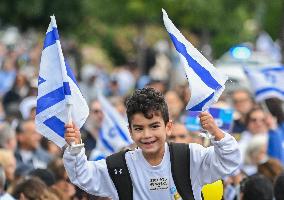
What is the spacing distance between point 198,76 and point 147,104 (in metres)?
0.47

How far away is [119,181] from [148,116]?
1.56ft

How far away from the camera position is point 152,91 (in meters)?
7.44

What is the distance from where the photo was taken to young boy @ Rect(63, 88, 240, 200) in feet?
24.0

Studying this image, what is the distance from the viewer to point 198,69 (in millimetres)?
7684

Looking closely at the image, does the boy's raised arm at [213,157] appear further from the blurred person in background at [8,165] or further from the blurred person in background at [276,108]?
the blurred person in background at [276,108]

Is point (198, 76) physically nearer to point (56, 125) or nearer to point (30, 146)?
point (56, 125)

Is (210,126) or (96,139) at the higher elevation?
(96,139)

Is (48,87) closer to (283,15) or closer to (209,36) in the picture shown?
(283,15)

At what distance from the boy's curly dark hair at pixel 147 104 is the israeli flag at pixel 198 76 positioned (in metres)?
0.19

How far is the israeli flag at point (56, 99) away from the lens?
7.76m

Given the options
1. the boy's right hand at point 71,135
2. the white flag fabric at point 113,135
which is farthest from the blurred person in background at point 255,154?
the boy's right hand at point 71,135

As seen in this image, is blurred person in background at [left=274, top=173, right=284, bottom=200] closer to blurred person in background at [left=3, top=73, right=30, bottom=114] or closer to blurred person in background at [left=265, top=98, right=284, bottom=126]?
blurred person in background at [left=265, top=98, right=284, bottom=126]

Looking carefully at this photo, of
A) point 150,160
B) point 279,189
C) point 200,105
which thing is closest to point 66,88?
point 150,160

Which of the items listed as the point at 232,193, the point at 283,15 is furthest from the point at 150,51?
the point at 232,193
